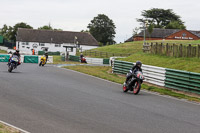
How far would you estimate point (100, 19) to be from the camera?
128625 millimetres

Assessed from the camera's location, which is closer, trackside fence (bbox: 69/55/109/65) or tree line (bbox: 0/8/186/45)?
trackside fence (bbox: 69/55/109/65)

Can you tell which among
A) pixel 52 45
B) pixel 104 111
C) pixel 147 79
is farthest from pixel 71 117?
pixel 52 45

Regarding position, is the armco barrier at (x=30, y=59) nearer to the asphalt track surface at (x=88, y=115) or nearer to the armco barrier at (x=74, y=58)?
the armco barrier at (x=74, y=58)

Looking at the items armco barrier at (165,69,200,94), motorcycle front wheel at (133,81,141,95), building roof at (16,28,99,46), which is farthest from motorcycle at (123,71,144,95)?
building roof at (16,28,99,46)

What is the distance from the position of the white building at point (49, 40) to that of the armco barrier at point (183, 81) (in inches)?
3581

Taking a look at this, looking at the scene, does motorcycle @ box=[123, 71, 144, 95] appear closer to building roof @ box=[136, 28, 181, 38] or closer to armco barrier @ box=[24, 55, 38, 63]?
armco barrier @ box=[24, 55, 38, 63]

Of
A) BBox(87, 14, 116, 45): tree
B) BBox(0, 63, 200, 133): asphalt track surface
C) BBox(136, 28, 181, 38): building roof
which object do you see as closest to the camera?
BBox(0, 63, 200, 133): asphalt track surface

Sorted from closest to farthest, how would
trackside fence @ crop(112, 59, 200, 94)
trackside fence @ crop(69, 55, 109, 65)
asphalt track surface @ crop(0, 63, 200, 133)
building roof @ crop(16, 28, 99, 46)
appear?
1. asphalt track surface @ crop(0, 63, 200, 133)
2. trackside fence @ crop(112, 59, 200, 94)
3. trackside fence @ crop(69, 55, 109, 65)
4. building roof @ crop(16, 28, 99, 46)

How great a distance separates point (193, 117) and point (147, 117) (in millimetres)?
1441

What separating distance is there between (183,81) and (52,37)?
97.5m

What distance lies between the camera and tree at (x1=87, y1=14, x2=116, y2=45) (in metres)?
128

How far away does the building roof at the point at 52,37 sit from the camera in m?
110

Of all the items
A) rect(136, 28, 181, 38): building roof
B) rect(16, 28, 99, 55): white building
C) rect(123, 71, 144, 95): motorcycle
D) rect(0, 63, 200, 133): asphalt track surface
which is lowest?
rect(0, 63, 200, 133): asphalt track surface

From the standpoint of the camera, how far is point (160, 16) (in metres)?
119
